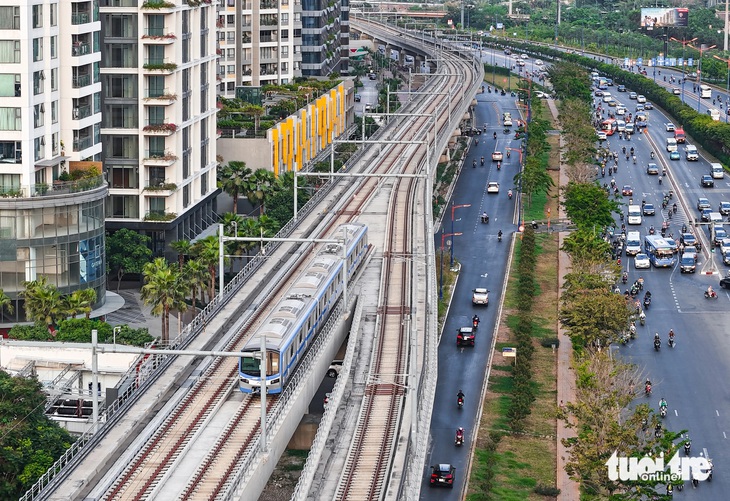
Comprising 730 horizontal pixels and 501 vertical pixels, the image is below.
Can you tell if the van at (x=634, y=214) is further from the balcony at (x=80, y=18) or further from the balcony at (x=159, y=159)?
the balcony at (x=80, y=18)

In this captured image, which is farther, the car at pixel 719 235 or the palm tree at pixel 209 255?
the car at pixel 719 235

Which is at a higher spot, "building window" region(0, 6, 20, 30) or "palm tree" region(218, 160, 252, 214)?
"building window" region(0, 6, 20, 30)

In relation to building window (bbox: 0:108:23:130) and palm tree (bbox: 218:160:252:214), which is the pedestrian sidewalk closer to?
palm tree (bbox: 218:160:252:214)

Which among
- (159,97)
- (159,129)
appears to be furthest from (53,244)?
(159,97)

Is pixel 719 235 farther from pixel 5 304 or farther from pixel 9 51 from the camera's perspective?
pixel 9 51

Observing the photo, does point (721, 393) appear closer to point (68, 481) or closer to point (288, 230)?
point (288, 230)

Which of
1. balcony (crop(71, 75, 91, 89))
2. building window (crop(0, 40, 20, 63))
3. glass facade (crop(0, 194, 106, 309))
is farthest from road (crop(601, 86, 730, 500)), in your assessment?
building window (crop(0, 40, 20, 63))

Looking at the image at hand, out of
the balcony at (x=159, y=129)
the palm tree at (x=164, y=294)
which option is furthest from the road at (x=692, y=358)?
the balcony at (x=159, y=129)
